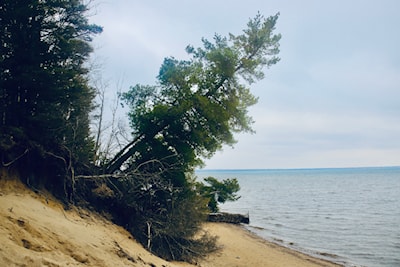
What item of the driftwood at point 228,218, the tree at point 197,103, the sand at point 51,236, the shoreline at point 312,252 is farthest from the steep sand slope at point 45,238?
the driftwood at point 228,218

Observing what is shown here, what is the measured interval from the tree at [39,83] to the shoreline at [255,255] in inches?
302

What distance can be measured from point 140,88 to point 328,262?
14093 mm

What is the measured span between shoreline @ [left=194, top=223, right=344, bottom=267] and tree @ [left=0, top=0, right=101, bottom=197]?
A: 7676 millimetres

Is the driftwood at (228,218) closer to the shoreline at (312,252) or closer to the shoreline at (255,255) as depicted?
the shoreline at (312,252)

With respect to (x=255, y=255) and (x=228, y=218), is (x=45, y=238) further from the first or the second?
(x=228, y=218)

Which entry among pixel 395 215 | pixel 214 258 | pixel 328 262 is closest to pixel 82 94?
pixel 214 258

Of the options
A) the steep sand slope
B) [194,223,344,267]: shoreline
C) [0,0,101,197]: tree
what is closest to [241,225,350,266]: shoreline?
[194,223,344,267]: shoreline

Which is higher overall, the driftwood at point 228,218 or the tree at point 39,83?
the tree at point 39,83

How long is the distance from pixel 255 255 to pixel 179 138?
26.5ft

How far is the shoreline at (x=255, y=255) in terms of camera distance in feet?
53.3

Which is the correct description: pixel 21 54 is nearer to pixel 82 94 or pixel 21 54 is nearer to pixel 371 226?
pixel 82 94

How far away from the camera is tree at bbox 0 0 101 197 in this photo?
11.2 meters

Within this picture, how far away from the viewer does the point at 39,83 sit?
37.6ft

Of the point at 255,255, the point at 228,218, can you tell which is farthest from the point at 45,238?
the point at 228,218
